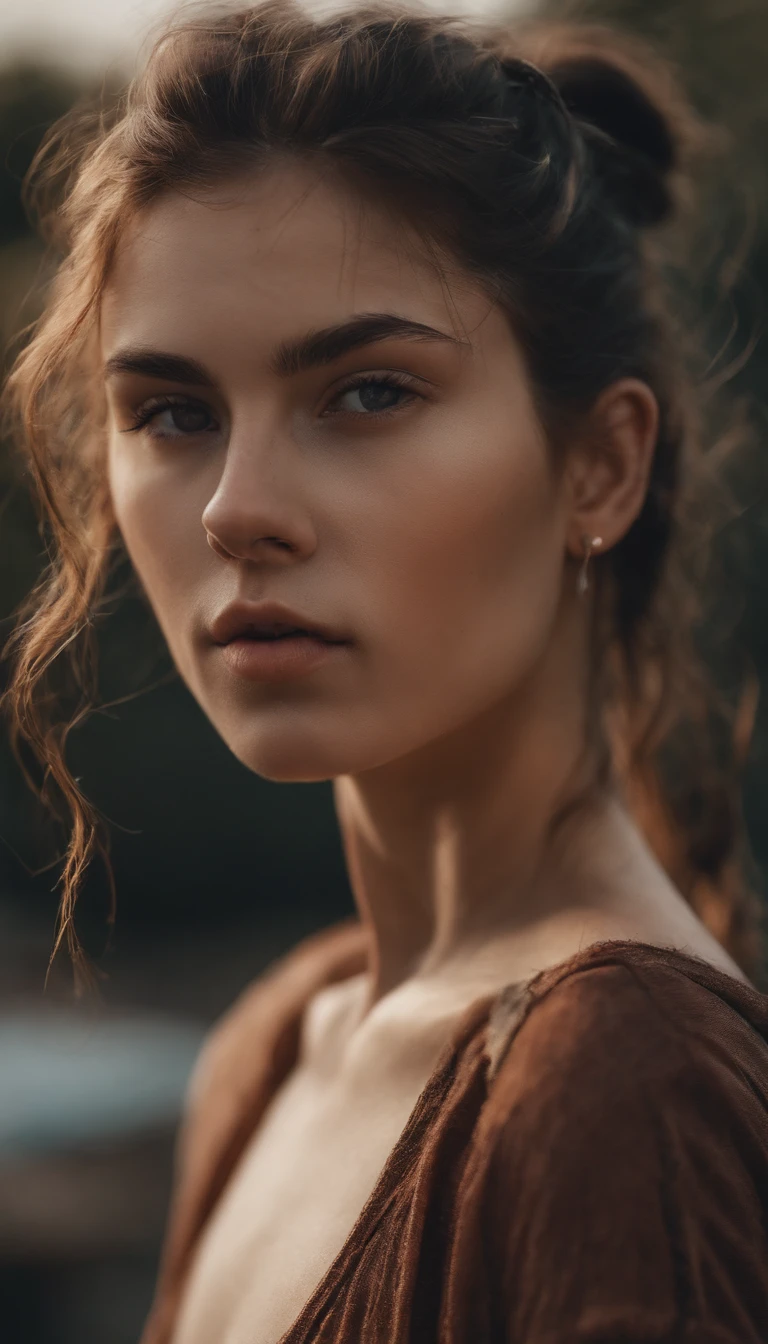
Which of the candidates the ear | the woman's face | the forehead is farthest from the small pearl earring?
the forehead

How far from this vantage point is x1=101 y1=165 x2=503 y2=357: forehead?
1046 millimetres

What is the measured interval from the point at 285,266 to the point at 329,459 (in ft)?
0.50

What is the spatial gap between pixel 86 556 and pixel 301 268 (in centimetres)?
39

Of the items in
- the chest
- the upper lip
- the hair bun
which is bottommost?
the chest

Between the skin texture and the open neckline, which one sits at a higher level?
the skin texture

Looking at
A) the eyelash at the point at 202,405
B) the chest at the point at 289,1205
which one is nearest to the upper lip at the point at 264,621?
the eyelash at the point at 202,405

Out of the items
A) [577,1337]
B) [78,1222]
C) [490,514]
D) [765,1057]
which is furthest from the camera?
[78,1222]

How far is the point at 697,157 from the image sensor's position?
141cm

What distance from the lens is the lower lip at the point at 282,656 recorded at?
1079mm

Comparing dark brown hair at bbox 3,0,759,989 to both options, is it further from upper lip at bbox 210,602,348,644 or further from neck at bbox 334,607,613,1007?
upper lip at bbox 210,602,348,644

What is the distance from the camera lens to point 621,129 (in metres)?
1.33

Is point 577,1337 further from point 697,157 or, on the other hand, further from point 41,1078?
point 41,1078

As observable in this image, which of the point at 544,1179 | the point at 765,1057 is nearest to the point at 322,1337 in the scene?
the point at 544,1179

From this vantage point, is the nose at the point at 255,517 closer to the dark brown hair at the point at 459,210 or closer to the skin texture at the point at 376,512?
the skin texture at the point at 376,512
